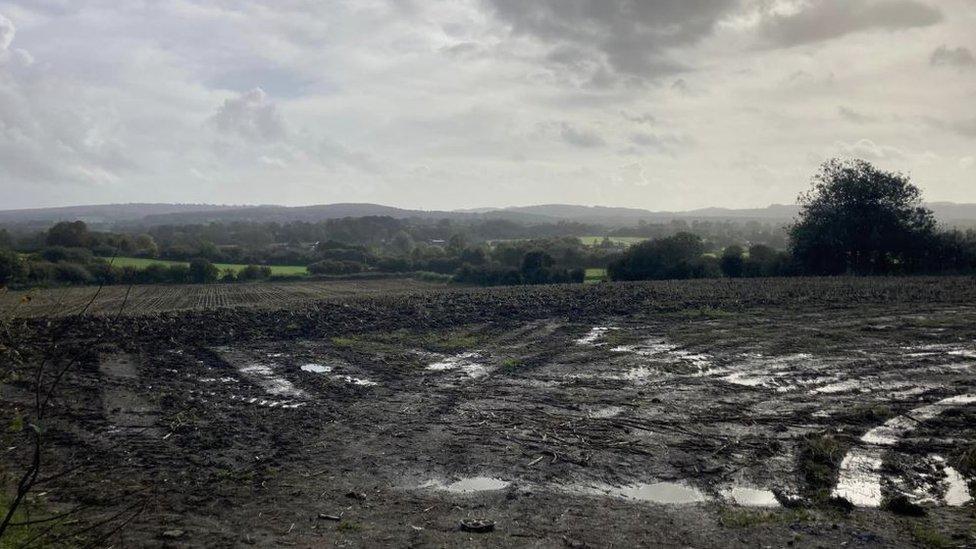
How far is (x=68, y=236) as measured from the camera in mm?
53844

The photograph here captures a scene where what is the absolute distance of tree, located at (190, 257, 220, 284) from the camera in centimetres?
5078

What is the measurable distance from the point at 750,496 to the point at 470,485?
3.35m

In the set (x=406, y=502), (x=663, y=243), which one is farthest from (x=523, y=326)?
(x=663, y=243)

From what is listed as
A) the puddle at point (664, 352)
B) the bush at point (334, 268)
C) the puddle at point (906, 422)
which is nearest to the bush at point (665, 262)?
the bush at point (334, 268)

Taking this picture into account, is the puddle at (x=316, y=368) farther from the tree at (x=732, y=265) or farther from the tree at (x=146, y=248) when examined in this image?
the tree at (x=146, y=248)

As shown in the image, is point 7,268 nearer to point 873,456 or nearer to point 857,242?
point 873,456

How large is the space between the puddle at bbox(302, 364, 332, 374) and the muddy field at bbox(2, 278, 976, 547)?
0.63 ft

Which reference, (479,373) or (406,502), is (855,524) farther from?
(479,373)

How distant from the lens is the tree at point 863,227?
135 feet

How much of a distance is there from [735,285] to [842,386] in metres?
22.2

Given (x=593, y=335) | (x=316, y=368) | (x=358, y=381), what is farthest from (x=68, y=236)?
(x=358, y=381)

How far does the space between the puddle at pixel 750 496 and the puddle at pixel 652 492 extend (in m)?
0.33

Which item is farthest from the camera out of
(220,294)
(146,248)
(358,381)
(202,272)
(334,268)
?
(146,248)

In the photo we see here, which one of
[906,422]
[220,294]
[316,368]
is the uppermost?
[906,422]
